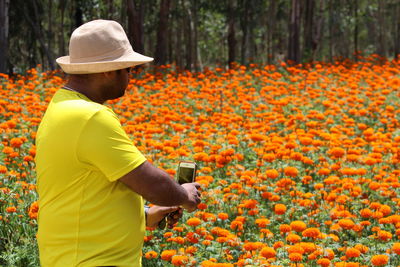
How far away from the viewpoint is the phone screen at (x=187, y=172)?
263 cm

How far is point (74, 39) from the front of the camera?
7.09 feet

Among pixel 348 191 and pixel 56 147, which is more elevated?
pixel 56 147

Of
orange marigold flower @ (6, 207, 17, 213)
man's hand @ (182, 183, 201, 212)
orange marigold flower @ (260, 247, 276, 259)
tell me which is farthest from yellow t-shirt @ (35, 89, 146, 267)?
orange marigold flower @ (6, 207, 17, 213)

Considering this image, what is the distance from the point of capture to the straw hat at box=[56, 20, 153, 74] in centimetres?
212

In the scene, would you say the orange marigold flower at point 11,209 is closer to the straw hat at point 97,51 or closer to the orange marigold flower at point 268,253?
the orange marigold flower at point 268,253

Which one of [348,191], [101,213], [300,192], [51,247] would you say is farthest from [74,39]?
[348,191]

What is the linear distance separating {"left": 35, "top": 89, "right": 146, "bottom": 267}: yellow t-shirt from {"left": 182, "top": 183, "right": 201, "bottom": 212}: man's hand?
0.23 m

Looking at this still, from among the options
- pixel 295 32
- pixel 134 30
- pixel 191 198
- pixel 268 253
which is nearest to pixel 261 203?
pixel 268 253

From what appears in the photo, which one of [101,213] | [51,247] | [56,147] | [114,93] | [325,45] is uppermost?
[114,93]

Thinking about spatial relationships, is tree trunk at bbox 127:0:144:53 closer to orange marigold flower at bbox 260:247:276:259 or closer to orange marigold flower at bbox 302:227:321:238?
orange marigold flower at bbox 302:227:321:238

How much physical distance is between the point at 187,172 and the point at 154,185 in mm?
580

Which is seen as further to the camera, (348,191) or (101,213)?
(348,191)

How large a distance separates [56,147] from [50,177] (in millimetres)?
148

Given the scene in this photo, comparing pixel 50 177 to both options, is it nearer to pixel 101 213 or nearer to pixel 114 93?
pixel 101 213
